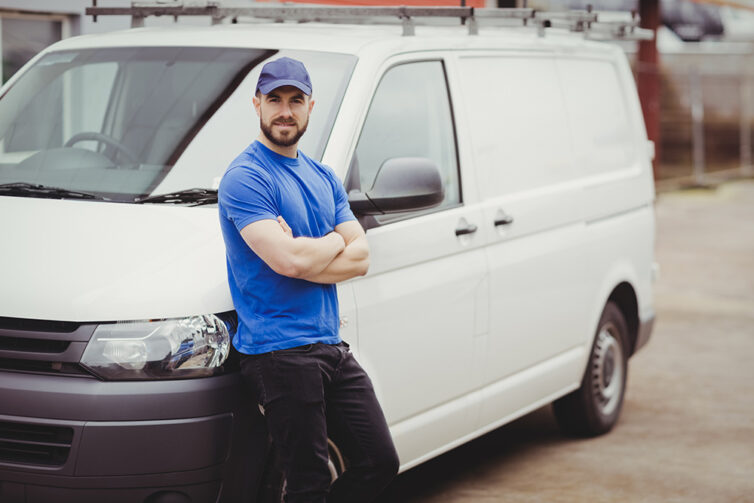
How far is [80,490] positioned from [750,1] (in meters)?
22.1

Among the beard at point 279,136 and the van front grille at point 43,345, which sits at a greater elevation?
the beard at point 279,136

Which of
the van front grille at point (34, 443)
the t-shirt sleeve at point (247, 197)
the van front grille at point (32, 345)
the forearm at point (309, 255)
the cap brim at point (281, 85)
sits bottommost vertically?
the van front grille at point (34, 443)

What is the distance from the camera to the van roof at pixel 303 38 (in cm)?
497

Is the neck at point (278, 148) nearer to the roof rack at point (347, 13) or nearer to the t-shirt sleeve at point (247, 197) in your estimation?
the t-shirt sleeve at point (247, 197)

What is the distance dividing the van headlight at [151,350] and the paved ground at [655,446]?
207 centimetres

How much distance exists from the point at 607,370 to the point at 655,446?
0.49 meters

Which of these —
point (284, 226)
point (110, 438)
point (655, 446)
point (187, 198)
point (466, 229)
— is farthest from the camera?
point (655, 446)

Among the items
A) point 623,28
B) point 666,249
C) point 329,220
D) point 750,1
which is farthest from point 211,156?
point 750,1

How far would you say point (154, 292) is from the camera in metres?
3.83

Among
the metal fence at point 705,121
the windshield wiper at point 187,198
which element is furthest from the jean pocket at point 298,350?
the metal fence at point 705,121

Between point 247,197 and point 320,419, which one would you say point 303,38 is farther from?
point 320,419

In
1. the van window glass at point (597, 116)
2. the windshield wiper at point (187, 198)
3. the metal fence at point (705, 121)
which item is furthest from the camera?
the metal fence at point (705, 121)

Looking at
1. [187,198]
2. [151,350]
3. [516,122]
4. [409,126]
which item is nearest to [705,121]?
[516,122]

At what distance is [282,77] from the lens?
152 inches
